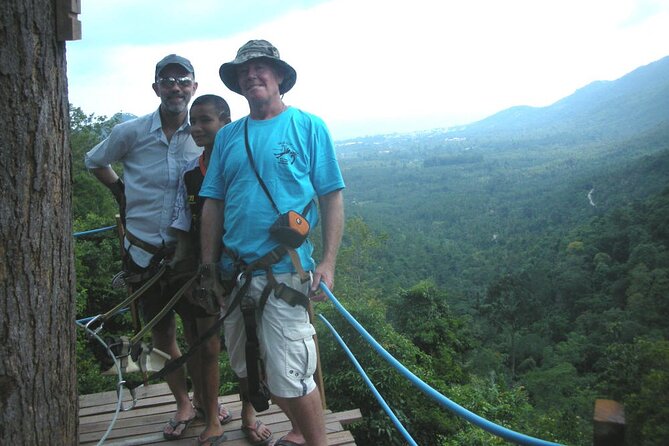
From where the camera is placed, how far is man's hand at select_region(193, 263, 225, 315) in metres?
2.28

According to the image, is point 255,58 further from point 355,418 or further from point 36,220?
point 355,418

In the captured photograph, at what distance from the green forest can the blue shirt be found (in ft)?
6.81

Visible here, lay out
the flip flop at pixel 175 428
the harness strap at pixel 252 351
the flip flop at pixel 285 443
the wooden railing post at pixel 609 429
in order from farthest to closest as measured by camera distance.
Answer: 1. the flip flop at pixel 175 428
2. the flip flop at pixel 285 443
3. the harness strap at pixel 252 351
4. the wooden railing post at pixel 609 429

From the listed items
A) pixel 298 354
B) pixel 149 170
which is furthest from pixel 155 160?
pixel 298 354

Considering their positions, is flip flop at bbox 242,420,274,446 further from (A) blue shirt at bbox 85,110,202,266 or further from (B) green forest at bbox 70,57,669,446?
(B) green forest at bbox 70,57,669,446

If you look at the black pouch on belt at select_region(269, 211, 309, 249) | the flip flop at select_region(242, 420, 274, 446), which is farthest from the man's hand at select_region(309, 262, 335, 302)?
the flip flop at select_region(242, 420, 274, 446)

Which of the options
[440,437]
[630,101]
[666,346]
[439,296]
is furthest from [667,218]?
[630,101]

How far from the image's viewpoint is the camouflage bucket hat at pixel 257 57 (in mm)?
2223

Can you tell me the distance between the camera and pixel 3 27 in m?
1.51

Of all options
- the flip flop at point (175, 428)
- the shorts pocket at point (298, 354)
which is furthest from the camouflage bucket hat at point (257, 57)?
the flip flop at point (175, 428)

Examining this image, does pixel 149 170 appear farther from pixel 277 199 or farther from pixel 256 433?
pixel 256 433

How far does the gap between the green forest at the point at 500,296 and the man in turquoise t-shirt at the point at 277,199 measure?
1.17 metres

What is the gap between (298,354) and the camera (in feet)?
6.81

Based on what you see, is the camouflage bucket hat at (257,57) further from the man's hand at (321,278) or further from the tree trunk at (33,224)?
the man's hand at (321,278)
